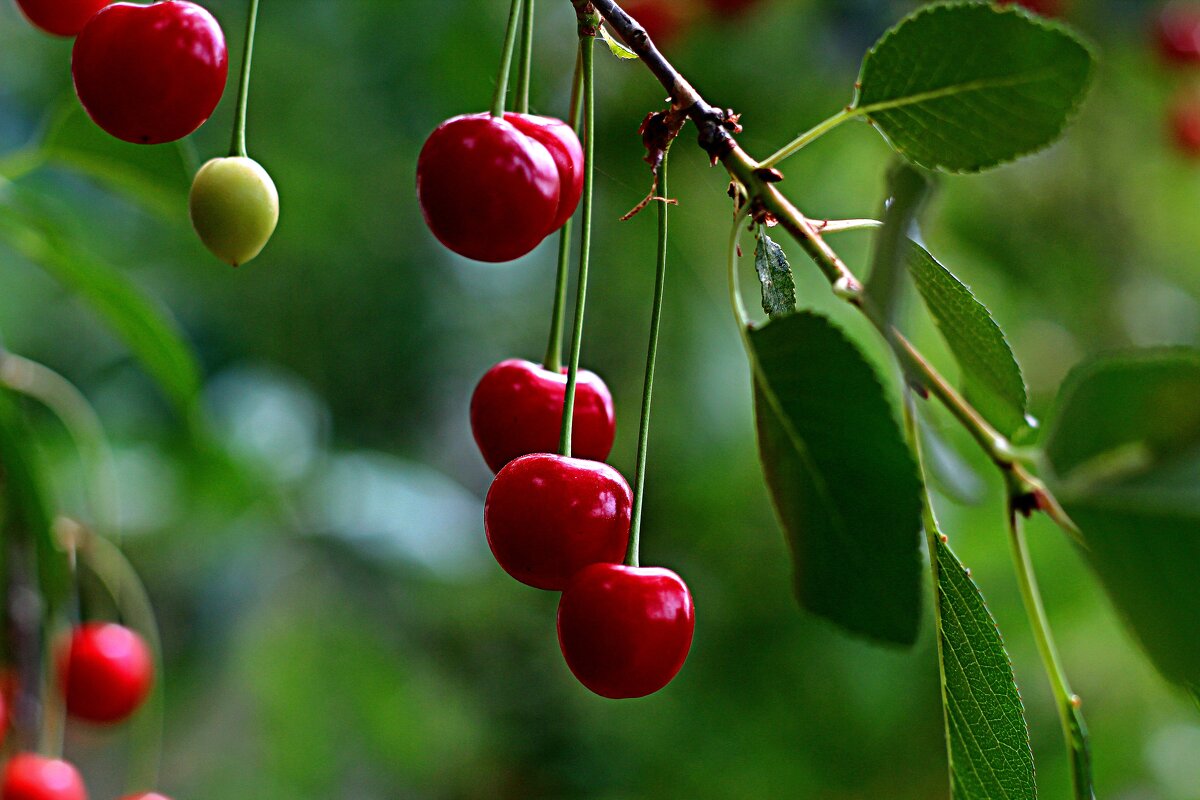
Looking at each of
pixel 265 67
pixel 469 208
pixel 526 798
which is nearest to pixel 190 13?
pixel 469 208

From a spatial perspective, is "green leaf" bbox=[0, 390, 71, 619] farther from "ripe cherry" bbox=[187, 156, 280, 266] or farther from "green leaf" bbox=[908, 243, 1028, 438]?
"green leaf" bbox=[908, 243, 1028, 438]

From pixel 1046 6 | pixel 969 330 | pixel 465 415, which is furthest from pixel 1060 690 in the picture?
pixel 465 415

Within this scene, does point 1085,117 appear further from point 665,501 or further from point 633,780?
point 633,780

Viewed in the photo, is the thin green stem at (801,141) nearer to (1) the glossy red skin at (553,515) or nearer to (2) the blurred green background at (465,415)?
(1) the glossy red skin at (553,515)

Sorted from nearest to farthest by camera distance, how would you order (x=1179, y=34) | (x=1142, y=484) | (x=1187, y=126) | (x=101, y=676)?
(x=1142, y=484) → (x=101, y=676) → (x=1179, y=34) → (x=1187, y=126)

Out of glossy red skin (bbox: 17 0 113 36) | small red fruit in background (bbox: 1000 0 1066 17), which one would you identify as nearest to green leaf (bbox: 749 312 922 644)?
glossy red skin (bbox: 17 0 113 36)

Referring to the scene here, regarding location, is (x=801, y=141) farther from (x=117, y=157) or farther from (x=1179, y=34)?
(x=1179, y=34)

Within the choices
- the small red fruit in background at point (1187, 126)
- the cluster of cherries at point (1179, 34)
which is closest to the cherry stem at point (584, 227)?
the cluster of cherries at point (1179, 34)
